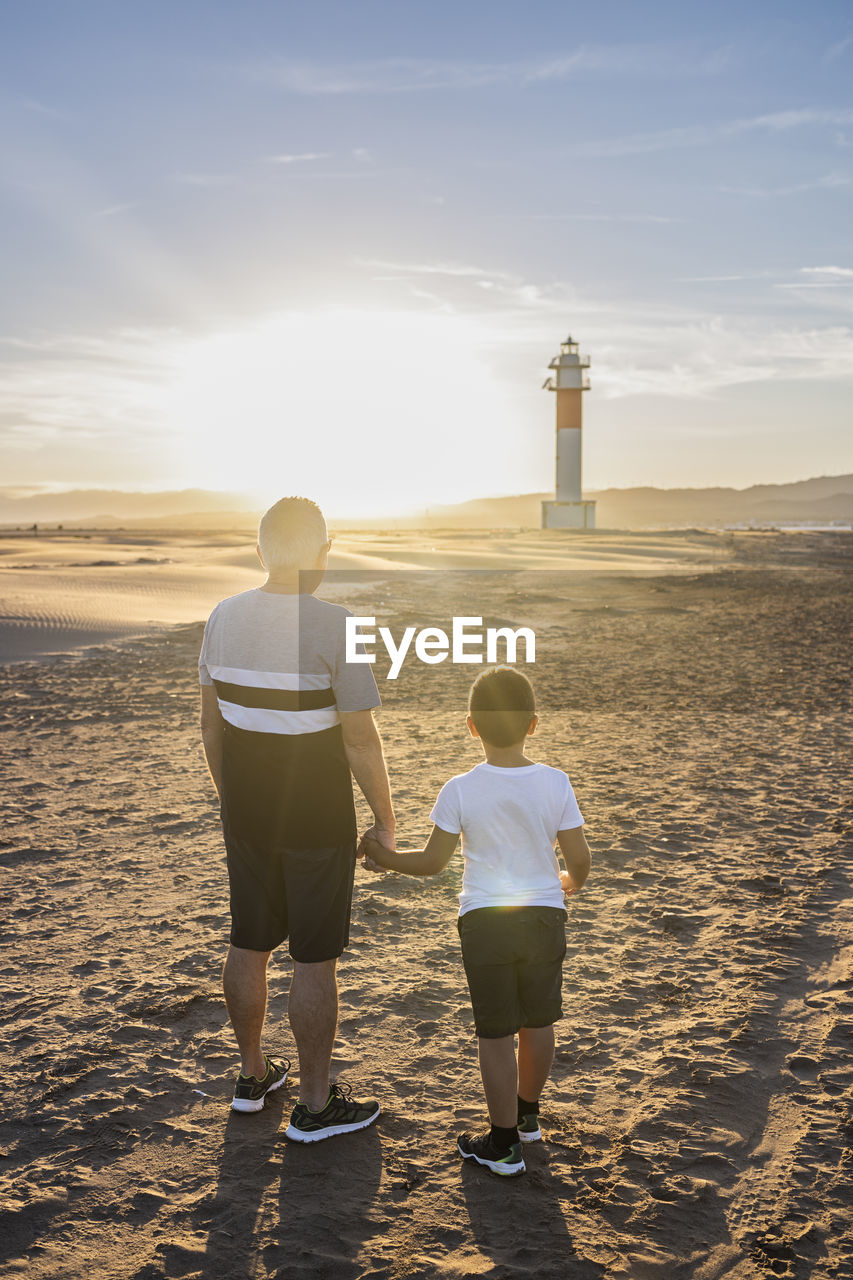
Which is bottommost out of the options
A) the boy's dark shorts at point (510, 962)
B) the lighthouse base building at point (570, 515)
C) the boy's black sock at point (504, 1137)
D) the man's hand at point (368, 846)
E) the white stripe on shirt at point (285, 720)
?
the boy's black sock at point (504, 1137)

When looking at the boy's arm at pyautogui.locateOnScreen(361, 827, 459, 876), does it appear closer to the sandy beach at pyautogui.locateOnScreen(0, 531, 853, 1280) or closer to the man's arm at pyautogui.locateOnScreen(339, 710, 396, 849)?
the man's arm at pyautogui.locateOnScreen(339, 710, 396, 849)

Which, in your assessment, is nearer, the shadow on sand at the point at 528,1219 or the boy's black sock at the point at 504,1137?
the shadow on sand at the point at 528,1219

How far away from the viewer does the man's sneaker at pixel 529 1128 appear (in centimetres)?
291

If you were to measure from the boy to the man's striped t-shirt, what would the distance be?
0.36 meters

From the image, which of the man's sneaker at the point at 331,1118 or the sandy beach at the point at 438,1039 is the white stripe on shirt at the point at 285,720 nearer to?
the man's sneaker at the point at 331,1118

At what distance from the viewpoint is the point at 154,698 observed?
10203 mm

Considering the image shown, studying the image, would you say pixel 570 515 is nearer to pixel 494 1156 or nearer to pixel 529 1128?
pixel 529 1128

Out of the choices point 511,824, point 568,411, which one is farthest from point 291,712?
point 568,411

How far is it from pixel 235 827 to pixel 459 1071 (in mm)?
1295

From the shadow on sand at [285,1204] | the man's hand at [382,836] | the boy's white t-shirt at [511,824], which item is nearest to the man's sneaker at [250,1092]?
the shadow on sand at [285,1204]

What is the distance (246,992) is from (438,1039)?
93 cm

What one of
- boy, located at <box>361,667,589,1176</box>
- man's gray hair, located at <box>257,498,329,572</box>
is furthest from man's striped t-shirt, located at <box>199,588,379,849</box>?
boy, located at <box>361,667,589,1176</box>

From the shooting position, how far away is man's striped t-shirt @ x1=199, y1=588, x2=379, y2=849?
9.19ft

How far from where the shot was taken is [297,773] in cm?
281
